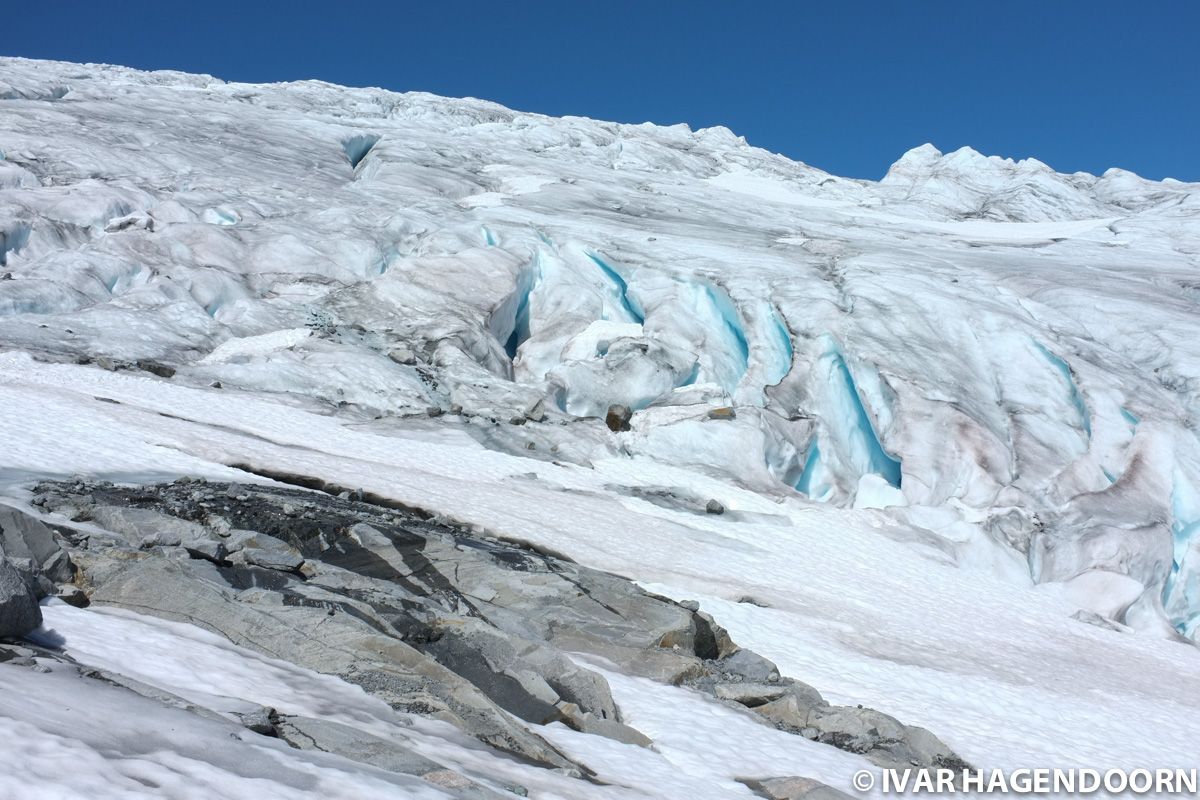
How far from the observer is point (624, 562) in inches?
543

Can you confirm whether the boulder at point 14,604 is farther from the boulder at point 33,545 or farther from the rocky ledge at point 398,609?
the boulder at point 33,545

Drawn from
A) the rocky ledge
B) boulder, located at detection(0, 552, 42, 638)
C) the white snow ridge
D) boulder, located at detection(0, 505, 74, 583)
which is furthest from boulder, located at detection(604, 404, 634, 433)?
boulder, located at detection(0, 552, 42, 638)

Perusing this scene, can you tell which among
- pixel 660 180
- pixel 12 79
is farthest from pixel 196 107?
pixel 660 180

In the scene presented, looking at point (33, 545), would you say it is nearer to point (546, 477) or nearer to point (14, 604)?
point (14, 604)

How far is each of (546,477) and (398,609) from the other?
8.81 meters

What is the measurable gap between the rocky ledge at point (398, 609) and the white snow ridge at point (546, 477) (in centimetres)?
5

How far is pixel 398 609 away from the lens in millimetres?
8445

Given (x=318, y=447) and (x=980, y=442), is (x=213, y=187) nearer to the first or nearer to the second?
(x=318, y=447)

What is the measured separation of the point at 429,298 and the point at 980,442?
13.2 m

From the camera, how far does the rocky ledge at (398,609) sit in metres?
6.83

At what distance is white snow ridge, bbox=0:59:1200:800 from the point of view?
6.61 meters

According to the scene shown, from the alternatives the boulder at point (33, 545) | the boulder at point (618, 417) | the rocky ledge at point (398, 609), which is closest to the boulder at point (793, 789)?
the rocky ledge at point (398, 609)

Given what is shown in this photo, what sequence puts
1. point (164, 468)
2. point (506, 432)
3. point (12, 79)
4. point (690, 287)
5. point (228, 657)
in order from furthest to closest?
point (12, 79)
point (690, 287)
point (506, 432)
point (164, 468)
point (228, 657)

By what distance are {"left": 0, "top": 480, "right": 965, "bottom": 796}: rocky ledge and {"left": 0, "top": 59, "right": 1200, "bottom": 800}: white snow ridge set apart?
0.05m
